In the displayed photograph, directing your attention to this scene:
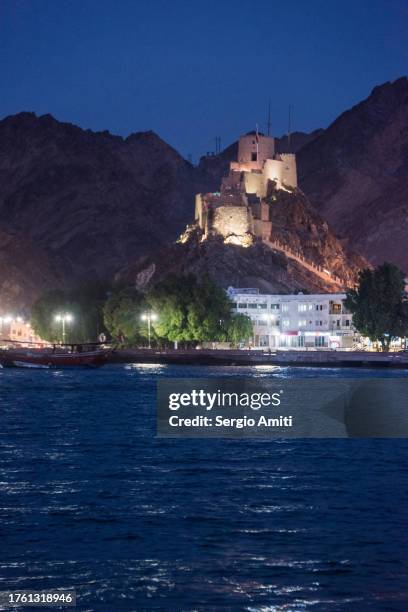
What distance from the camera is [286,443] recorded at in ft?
146

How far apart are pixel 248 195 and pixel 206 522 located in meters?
163

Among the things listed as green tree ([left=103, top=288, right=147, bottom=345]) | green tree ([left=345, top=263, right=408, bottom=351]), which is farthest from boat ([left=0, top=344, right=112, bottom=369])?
green tree ([left=345, top=263, right=408, bottom=351])

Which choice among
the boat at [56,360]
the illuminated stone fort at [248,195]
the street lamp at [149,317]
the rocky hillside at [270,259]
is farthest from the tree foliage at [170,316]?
the illuminated stone fort at [248,195]

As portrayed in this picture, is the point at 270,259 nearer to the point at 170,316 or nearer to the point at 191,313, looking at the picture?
the point at 170,316

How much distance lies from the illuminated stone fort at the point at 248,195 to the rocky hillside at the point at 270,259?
6.35 feet

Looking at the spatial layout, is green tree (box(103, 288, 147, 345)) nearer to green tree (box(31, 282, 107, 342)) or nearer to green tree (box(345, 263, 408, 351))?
green tree (box(31, 282, 107, 342))

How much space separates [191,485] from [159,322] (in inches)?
3959

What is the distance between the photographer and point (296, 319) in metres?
150

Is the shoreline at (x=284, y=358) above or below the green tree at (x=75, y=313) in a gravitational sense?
below

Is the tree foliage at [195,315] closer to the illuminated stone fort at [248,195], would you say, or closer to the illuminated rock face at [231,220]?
the illuminated rock face at [231,220]

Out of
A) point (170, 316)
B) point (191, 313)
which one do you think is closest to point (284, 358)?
point (191, 313)

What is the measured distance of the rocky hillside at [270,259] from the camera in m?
172

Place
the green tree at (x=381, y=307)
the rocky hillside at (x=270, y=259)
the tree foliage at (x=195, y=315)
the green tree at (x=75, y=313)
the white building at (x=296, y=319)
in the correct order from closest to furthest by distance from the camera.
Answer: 1. the green tree at (x=381, y=307)
2. the tree foliage at (x=195, y=315)
3. the white building at (x=296, y=319)
4. the green tree at (x=75, y=313)
5. the rocky hillside at (x=270, y=259)

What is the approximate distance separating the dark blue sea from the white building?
101343 mm
